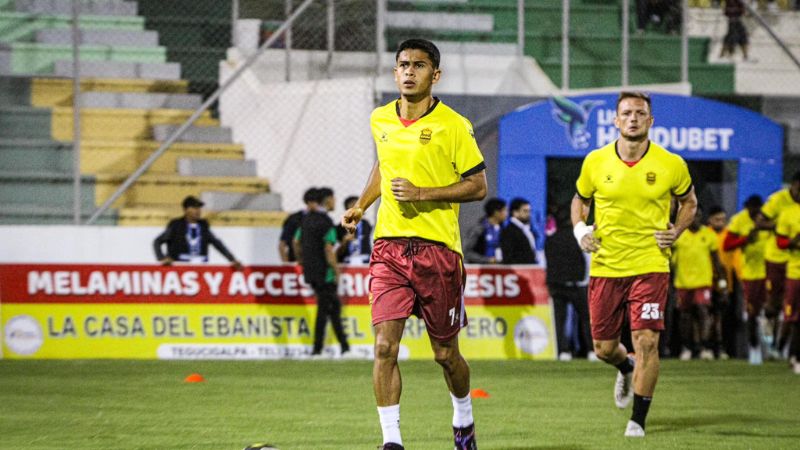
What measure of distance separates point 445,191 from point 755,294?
1328 centimetres

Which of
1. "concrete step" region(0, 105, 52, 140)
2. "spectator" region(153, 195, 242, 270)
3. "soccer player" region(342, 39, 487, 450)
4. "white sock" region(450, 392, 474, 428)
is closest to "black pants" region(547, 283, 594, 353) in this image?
"spectator" region(153, 195, 242, 270)

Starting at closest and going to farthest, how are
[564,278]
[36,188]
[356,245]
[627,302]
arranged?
[627,302], [564,278], [356,245], [36,188]

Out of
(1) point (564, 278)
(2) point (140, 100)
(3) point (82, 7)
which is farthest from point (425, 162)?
(2) point (140, 100)

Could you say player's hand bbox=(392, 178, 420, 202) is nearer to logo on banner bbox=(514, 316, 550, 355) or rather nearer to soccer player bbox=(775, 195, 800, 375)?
soccer player bbox=(775, 195, 800, 375)

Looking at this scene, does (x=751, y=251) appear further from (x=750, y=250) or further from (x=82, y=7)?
(x=82, y=7)

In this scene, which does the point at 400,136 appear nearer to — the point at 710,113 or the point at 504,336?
the point at 504,336

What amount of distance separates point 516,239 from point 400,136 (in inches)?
455

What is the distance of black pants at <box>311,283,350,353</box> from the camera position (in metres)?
18.4

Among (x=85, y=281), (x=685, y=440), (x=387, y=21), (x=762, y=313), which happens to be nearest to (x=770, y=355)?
(x=762, y=313)

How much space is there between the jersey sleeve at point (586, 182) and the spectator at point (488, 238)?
9033mm

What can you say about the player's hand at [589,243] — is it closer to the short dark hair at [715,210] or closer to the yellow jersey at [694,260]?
the yellow jersey at [694,260]

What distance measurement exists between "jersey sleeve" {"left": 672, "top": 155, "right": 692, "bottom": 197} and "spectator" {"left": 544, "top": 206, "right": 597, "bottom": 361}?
8684mm

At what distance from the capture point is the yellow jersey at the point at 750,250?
20438mm

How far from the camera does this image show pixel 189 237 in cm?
1916
